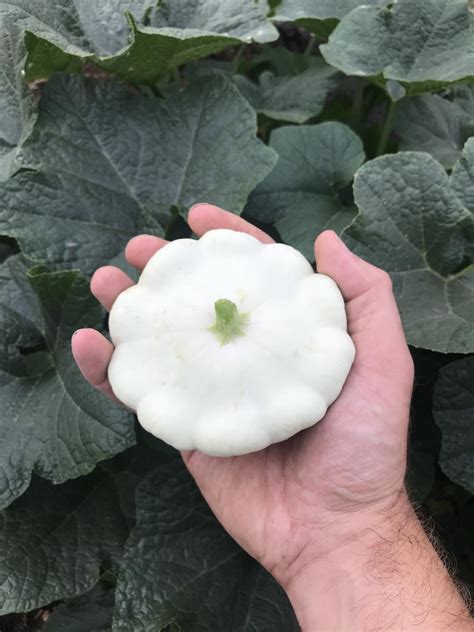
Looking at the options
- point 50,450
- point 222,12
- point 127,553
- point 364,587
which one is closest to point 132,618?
point 127,553

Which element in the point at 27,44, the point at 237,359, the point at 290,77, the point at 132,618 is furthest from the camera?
the point at 290,77

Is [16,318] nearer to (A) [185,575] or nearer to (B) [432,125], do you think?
(A) [185,575]

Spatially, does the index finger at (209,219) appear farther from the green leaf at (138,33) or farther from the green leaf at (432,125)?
the green leaf at (432,125)

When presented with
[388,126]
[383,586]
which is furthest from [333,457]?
[388,126]

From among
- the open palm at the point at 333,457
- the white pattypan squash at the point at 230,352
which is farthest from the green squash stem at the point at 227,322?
the open palm at the point at 333,457

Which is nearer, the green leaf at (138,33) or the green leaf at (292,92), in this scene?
the green leaf at (138,33)

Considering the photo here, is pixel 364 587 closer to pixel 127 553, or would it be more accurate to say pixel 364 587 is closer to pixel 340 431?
pixel 340 431
